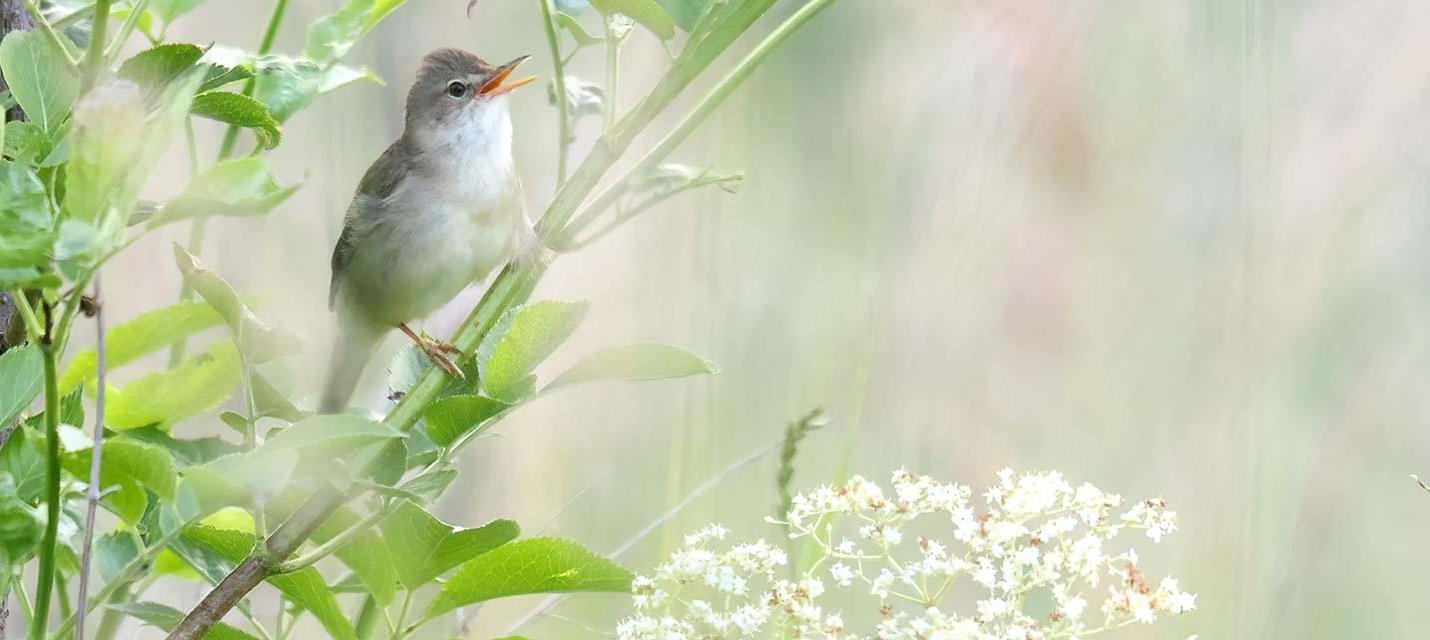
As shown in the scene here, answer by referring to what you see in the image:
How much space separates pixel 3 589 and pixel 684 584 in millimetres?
261

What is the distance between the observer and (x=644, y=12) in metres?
0.54

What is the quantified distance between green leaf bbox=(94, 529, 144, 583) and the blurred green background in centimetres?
83

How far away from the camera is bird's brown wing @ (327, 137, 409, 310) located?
4.45ft

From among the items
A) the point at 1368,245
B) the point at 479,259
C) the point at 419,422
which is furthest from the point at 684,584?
the point at 1368,245

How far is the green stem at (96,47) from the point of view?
15.7 inches

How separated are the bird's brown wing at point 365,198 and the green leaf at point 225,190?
1.02m

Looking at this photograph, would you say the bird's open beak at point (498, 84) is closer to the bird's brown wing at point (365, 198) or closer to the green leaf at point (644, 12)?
the bird's brown wing at point (365, 198)

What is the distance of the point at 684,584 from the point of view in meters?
0.61

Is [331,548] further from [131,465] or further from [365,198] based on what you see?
[365,198]

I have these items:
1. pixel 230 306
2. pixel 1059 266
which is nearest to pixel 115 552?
pixel 230 306

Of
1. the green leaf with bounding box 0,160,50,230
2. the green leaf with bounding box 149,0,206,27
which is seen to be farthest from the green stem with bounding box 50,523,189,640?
the green leaf with bounding box 149,0,206,27

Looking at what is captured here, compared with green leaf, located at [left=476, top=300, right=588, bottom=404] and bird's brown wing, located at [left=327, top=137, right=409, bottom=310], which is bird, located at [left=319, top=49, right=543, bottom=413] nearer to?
bird's brown wing, located at [left=327, top=137, right=409, bottom=310]

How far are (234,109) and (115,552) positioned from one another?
0.61 ft

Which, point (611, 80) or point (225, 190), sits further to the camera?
point (611, 80)
